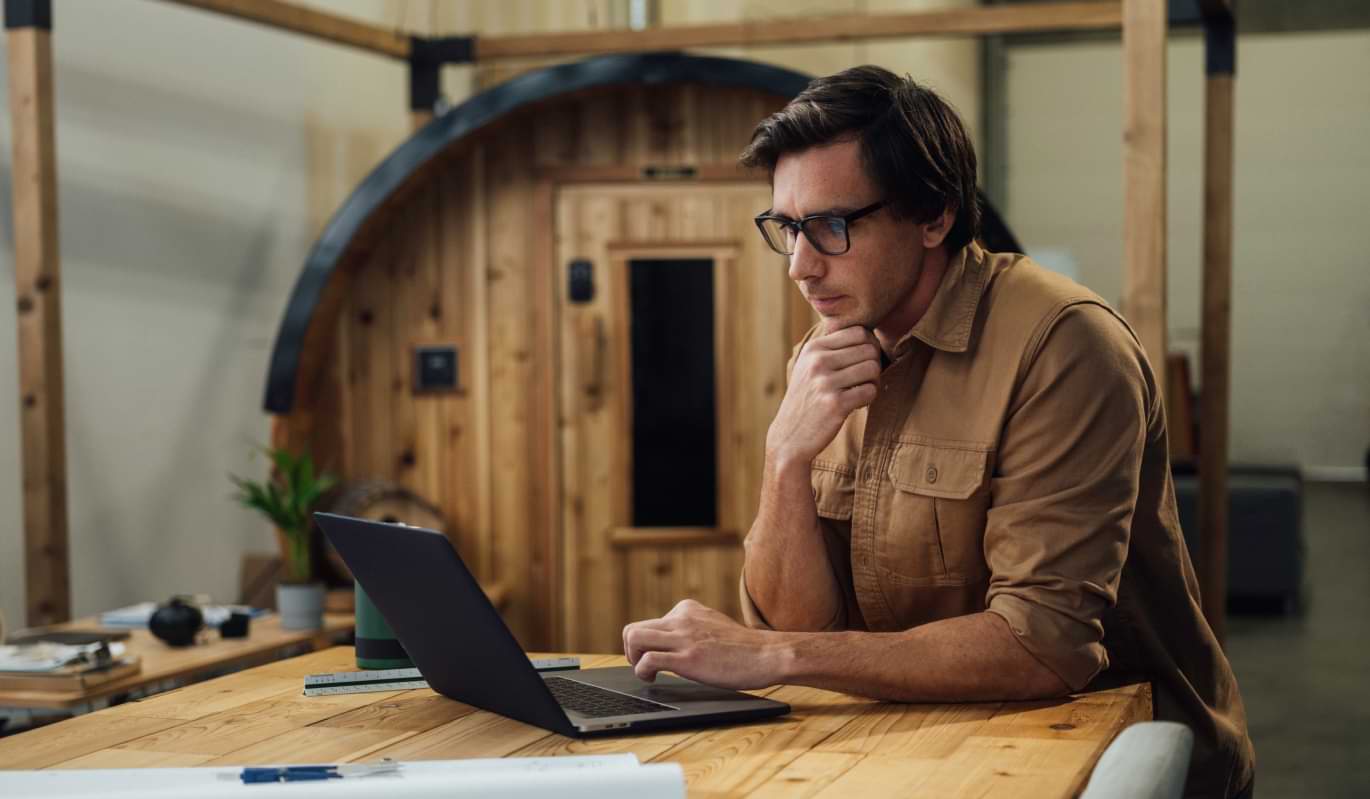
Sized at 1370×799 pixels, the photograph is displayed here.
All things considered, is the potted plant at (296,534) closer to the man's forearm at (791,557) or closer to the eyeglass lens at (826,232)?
the man's forearm at (791,557)

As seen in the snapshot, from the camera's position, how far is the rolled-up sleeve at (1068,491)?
1930 millimetres

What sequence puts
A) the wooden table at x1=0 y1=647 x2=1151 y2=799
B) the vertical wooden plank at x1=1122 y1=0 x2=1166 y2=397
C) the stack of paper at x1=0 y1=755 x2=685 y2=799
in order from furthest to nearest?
the vertical wooden plank at x1=1122 y1=0 x2=1166 y2=397, the wooden table at x1=0 y1=647 x2=1151 y2=799, the stack of paper at x1=0 y1=755 x2=685 y2=799

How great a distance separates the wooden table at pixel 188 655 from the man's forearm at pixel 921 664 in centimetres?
238

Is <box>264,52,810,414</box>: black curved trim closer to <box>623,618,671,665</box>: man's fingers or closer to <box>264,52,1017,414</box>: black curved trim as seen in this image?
<box>264,52,1017,414</box>: black curved trim

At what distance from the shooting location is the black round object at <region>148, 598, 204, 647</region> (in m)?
4.27

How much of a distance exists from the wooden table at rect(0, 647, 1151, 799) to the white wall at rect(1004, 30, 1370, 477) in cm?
916

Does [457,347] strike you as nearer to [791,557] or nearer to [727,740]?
[791,557]

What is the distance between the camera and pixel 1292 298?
10531 millimetres

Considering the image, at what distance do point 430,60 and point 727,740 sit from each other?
18.0 ft

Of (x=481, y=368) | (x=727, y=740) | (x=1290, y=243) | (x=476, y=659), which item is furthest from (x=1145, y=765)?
(x=1290, y=243)

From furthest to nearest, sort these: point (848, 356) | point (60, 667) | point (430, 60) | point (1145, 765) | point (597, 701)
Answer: point (430, 60) → point (60, 667) → point (848, 356) → point (597, 701) → point (1145, 765)

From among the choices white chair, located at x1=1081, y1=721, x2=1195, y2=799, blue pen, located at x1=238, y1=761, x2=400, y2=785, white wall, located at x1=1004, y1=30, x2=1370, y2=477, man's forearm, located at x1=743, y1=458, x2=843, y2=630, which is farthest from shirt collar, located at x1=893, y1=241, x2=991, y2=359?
white wall, located at x1=1004, y1=30, x2=1370, y2=477

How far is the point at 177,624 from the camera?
427cm

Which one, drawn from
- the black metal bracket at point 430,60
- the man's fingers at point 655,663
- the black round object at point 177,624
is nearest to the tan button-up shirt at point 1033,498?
the man's fingers at point 655,663
